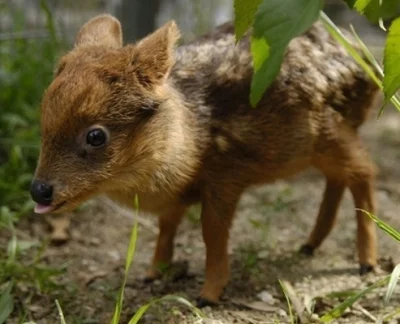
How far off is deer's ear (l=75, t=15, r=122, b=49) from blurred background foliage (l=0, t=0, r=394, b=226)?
97 centimetres

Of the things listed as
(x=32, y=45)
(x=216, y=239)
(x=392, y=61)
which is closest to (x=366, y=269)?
(x=216, y=239)

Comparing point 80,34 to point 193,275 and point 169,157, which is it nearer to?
point 169,157

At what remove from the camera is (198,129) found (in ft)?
10.1

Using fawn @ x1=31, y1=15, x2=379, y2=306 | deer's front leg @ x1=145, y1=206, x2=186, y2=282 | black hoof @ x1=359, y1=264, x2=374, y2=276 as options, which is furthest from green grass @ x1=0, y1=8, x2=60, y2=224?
black hoof @ x1=359, y1=264, x2=374, y2=276

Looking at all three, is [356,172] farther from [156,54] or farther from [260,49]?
[260,49]

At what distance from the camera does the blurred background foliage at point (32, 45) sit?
4160mm

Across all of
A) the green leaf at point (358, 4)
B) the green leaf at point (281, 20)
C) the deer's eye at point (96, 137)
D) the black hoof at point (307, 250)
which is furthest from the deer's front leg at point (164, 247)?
the green leaf at point (358, 4)

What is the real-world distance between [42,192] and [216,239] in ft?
2.83

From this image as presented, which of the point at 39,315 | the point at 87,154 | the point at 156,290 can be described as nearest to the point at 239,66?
the point at 87,154

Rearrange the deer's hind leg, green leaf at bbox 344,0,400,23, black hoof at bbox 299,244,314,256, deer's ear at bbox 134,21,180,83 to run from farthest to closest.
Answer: black hoof at bbox 299,244,314,256 → the deer's hind leg → deer's ear at bbox 134,21,180,83 → green leaf at bbox 344,0,400,23

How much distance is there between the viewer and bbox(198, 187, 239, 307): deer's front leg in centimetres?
313

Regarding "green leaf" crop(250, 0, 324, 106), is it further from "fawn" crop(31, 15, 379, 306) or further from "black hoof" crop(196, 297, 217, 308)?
"black hoof" crop(196, 297, 217, 308)

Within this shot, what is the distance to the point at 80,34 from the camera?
324cm

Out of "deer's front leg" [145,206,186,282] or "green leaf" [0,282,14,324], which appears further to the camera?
"deer's front leg" [145,206,186,282]
